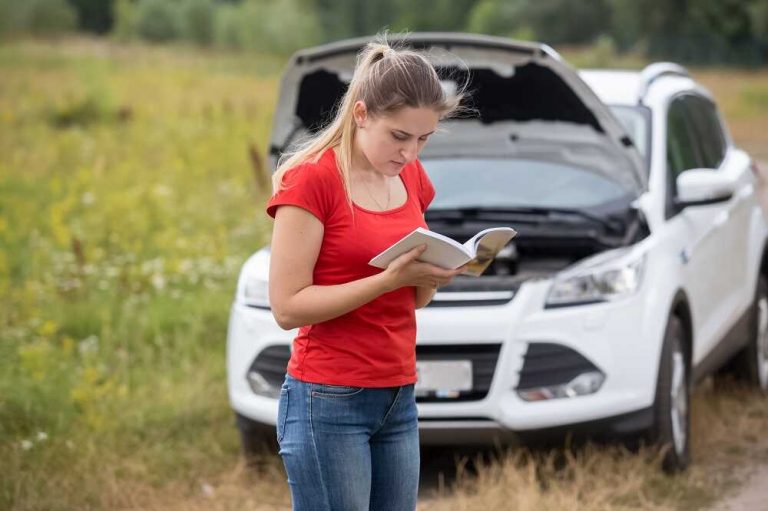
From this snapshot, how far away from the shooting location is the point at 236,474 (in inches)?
213

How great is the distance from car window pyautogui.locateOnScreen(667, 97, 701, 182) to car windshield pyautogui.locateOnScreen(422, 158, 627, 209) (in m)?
0.40

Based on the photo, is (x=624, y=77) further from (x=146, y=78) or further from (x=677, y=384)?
(x=146, y=78)

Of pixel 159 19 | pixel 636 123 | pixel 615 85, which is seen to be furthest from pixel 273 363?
pixel 159 19

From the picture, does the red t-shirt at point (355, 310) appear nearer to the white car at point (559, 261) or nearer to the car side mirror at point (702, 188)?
the white car at point (559, 261)

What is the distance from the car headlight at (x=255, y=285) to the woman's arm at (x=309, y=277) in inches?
94.8

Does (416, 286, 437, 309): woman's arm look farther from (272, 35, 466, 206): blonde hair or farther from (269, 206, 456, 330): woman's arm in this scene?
(272, 35, 466, 206): blonde hair

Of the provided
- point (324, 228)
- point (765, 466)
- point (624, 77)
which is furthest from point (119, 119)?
point (324, 228)

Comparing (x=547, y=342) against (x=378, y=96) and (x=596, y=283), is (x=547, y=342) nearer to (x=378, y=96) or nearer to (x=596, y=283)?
(x=596, y=283)

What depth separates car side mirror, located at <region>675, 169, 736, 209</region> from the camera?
18.2 feet

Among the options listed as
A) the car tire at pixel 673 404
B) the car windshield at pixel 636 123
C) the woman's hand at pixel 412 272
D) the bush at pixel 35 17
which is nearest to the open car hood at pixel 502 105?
the car windshield at pixel 636 123

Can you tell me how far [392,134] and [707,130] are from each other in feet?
14.9

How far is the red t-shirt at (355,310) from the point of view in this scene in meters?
2.80

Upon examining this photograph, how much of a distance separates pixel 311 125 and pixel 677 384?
6.62 feet

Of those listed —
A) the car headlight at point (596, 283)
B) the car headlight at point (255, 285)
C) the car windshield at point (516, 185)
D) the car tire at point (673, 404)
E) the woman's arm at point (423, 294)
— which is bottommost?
the car tire at point (673, 404)
